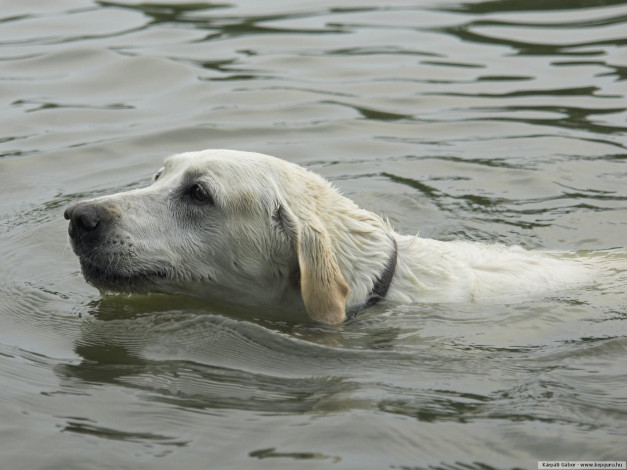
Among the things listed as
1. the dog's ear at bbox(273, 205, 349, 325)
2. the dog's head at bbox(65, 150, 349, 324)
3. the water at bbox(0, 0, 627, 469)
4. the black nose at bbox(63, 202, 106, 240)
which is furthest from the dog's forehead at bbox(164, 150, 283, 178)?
the water at bbox(0, 0, 627, 469)

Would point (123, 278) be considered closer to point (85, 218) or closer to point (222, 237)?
point (85, 218)

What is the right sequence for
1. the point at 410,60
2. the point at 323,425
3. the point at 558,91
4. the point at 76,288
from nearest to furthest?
the point at 323,425 < the point at 76,288 < the point at 558,91 < the point at 410,60

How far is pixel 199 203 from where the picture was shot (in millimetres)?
6996

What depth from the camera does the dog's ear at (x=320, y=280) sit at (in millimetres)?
6680

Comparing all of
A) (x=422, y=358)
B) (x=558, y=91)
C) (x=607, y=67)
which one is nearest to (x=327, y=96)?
(x=558, y=91)

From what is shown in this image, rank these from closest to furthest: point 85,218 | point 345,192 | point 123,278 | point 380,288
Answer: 1. point 85,218
2. point 123,278
3. point 380,288
4. point 345,192

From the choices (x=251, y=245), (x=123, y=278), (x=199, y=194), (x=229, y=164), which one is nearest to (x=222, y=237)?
(x=251, y=245)

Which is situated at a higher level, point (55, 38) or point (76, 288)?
point (55, 38)

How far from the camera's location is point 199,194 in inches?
275

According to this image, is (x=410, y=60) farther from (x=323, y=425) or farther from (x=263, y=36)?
(x=323, y=425)

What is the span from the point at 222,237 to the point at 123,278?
712 mm

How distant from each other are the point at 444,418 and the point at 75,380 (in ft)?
7.19

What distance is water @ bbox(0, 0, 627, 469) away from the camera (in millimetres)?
5410

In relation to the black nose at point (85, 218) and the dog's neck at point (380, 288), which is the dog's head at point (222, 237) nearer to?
the black nose at point (85, 218)
